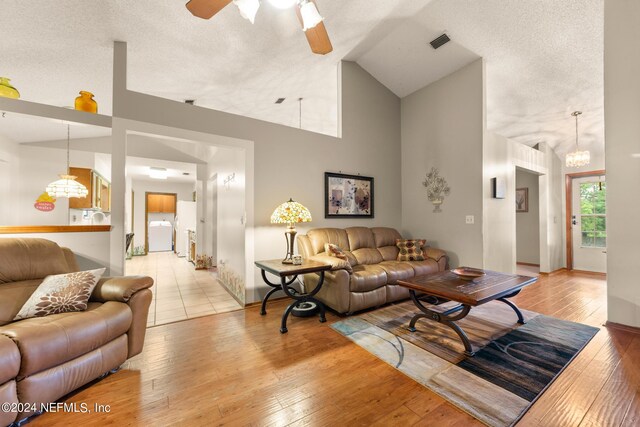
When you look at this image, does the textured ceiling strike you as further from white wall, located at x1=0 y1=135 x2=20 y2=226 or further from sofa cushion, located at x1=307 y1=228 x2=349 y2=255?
sofa cushion, located at x1=307 y1=228 x2=349 y2=255

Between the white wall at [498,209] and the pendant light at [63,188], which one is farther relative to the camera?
the white wall at [498,209]

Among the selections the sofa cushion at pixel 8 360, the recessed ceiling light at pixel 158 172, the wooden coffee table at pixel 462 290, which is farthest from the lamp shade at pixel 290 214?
the recessed ceiling light at pixel 158 172

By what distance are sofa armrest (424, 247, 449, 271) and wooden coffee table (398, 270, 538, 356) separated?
0.99m

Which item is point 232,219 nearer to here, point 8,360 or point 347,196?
point 347,196

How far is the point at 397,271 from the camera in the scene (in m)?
3.32

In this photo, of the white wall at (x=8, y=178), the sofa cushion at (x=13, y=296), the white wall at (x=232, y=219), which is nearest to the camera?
the sofa cushion at (x=13, y=296)

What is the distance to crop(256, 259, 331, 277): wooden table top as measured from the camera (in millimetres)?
2616

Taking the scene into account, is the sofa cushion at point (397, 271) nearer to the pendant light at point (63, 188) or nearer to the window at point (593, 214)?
the pendant light at point (63, 188)

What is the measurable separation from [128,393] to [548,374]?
2.91m

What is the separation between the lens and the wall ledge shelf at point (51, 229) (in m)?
2.32

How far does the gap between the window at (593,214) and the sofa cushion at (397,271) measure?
4.74 m

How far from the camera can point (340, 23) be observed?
3.34 metres

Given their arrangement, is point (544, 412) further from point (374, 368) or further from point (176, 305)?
point (176, 305)

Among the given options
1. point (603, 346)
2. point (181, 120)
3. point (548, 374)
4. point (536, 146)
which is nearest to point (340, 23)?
point (181, 120)
